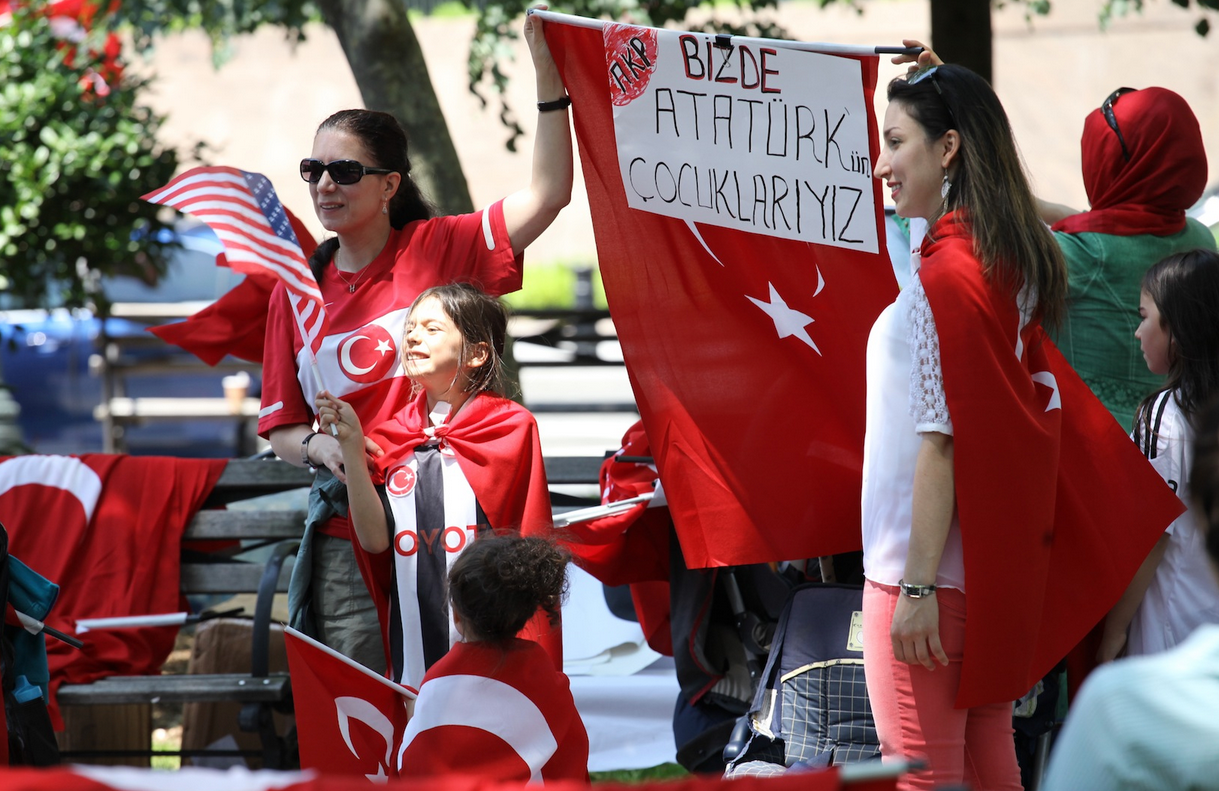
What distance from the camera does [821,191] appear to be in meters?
3.46

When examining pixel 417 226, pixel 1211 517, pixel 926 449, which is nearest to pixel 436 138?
pixel 417 226

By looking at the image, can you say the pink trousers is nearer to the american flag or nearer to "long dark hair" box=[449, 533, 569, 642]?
"long dark hair" box=[449, 533, 569, 642]

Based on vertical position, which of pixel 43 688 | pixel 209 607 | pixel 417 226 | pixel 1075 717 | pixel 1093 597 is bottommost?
pixel 209 607

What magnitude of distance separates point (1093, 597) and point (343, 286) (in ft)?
6.73

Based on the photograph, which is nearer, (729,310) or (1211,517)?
(1211,517)

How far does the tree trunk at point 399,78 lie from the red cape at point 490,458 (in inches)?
93.6

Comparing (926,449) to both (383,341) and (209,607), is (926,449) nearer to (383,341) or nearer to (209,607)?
(383,341)

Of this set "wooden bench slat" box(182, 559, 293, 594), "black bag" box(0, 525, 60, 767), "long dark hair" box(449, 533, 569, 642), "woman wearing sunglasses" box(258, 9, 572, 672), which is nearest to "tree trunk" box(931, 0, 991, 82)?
"woman wearing sunglasses" box(258, 9, 572, 672)

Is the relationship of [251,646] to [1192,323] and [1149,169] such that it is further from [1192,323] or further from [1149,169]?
[1149,169]

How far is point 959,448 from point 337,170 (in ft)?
5.81

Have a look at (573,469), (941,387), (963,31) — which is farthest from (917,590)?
(963,31)

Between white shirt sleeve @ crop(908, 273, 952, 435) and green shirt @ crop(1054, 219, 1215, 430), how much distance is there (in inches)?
45.4

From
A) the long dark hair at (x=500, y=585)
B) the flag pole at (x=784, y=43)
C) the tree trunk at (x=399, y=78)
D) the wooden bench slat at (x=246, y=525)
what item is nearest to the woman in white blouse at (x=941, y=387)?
the flag pole at (x=784, y=43)

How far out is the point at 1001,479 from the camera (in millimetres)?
2574
